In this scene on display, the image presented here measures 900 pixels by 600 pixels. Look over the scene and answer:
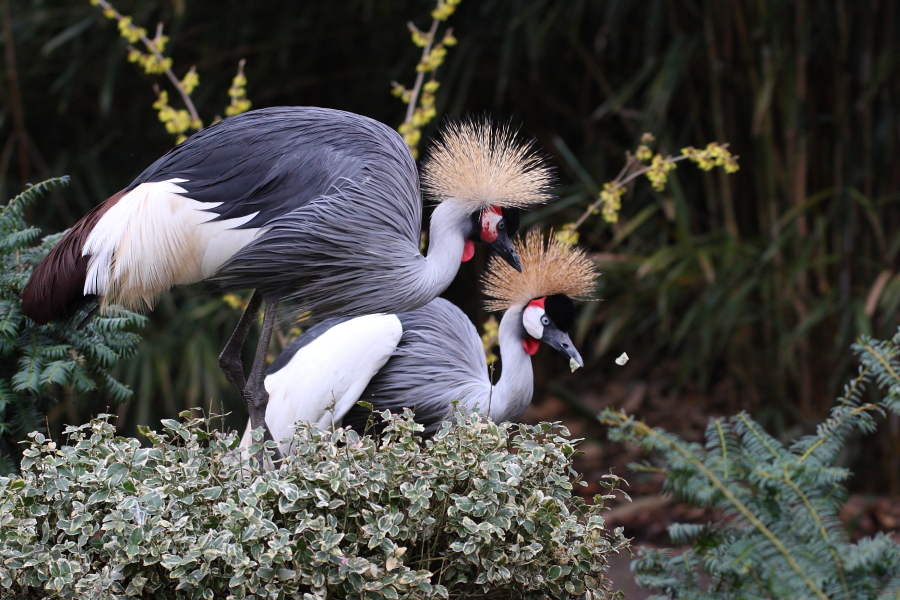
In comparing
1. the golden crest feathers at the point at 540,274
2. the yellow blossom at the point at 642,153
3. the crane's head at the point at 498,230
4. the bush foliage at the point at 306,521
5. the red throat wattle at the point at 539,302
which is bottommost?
the bush foliage at the point at 306,521

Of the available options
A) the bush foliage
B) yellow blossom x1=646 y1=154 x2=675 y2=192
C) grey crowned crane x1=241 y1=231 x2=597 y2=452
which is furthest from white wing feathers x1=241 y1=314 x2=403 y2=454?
yellow blossom x1=646 y1=154 x2=675 y2=192

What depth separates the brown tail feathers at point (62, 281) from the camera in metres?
1.76

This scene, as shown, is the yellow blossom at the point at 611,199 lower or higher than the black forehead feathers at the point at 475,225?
higher

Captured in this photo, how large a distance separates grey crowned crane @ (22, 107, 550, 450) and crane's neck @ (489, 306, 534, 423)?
0.31m

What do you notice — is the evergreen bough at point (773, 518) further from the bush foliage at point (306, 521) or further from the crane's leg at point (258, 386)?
the crane's leg at point (258, 386)

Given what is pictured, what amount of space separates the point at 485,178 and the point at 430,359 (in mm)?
492

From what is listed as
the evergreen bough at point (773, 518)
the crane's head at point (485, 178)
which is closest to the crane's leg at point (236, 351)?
the crane's head at point (485, 178)

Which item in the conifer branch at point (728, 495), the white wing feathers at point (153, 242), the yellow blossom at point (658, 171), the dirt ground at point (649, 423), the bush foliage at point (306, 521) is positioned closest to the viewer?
the conifer branch at point (728, 495)

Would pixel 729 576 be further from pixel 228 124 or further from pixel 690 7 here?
pixel 690 7

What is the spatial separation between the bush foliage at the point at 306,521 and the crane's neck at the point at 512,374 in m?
0.51

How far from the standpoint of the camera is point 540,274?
6.89 feet

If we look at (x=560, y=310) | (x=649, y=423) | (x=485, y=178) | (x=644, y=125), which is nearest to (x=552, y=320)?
(x=560, y=310)

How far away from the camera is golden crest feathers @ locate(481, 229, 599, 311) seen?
2072 mm

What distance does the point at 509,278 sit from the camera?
84.4 inches
